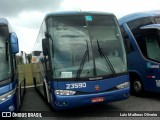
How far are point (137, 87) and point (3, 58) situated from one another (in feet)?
18.4

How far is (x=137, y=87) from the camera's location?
469 inches

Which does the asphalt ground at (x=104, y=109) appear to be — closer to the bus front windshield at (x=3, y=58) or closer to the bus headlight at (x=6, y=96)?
the bus headlight at (x=6, y=96)

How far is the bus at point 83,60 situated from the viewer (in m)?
8.32

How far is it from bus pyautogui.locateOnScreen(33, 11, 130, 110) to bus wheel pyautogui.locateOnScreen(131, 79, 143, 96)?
2.90 meters

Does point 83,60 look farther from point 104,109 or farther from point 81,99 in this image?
point 104,109

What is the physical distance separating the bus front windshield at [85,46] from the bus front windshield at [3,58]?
1.20 meters

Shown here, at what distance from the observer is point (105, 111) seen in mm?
9562

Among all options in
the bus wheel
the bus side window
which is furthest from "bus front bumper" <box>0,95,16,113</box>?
the bus wheel

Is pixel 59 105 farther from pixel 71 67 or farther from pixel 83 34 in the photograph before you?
pixel 83 34

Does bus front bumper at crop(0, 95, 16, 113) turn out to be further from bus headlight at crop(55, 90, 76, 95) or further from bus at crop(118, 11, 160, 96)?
bus at crop(118, 11, 160, 96)

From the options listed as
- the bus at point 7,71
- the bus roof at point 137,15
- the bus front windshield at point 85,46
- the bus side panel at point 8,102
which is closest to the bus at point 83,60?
the bus front windshield at point 85,46

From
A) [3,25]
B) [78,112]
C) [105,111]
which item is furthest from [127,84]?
[3,25]

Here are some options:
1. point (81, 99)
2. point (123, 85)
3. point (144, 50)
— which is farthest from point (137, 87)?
point (81, 99)

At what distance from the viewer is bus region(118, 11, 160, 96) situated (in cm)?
1081
